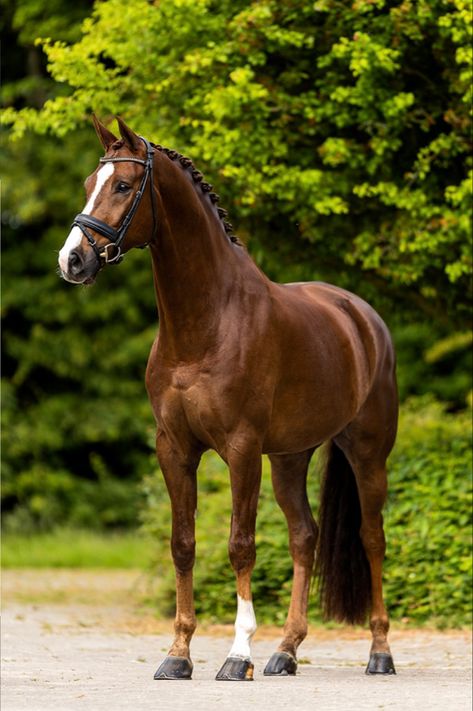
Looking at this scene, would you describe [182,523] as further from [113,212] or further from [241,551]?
[113,212]

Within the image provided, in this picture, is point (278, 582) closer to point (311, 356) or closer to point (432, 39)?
point (311, 356)

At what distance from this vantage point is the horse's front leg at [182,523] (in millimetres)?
6910

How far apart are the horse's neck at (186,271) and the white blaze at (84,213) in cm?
34

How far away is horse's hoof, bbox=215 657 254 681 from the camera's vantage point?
666 centimetres

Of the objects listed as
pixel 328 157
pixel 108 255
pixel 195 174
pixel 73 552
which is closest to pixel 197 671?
pixel 108 255

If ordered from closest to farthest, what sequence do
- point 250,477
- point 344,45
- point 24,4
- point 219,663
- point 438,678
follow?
point 250,477
point 438,678
point 219,663
point 344,45
point 24,4

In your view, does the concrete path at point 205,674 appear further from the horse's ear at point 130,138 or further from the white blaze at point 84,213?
the horse's ear at point 130,138

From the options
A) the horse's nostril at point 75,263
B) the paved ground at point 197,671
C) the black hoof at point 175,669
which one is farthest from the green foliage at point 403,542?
the horse's nostril at point 75,263

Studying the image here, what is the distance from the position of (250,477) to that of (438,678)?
160cm

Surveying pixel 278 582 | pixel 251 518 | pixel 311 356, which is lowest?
pixel 278 582

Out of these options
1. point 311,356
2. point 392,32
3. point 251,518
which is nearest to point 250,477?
point 251,518

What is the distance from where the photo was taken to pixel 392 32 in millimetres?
10414

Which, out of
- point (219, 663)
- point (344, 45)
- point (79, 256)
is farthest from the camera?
point (344, 45)

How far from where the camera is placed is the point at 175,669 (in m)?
6.82
